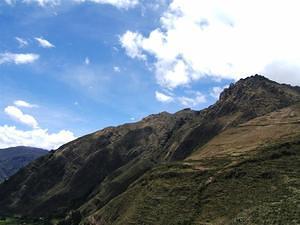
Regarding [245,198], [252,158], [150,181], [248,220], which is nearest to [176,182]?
[150,181]

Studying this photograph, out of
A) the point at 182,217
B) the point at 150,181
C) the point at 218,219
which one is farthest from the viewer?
the point at 150,181

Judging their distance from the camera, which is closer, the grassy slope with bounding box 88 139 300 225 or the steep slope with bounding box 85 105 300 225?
the grassy slope with bounding box 88 139 300 225

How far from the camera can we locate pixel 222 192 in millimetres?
118750

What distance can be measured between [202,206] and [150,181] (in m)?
37.6

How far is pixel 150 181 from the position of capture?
494 ft

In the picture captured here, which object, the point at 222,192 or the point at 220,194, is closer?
the point at 220,194

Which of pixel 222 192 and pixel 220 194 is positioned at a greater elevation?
pixel 222 192

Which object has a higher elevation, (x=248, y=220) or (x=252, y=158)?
(x=252, y=158)

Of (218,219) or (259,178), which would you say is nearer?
(218,219)

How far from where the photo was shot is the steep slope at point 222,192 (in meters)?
99.8

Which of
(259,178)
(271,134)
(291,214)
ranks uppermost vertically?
(271,134)

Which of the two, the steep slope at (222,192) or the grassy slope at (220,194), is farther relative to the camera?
the steep slope at (222,192)

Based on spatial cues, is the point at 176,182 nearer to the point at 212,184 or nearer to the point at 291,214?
the point at 212,184

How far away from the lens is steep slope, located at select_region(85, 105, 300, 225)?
99750 mm
